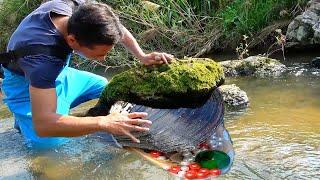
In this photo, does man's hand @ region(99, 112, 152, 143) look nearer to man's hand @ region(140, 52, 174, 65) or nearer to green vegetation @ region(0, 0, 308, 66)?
man's hand @ region(140, 52, 174, 65)

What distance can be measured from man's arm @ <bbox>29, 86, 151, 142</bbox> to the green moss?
0.97 metres

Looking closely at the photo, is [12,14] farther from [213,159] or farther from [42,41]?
[213,159]

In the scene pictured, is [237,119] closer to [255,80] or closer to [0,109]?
[255,80]

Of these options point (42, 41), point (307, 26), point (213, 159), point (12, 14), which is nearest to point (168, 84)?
point (213, 159)

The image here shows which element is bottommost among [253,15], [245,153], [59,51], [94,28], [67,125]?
[245,153]

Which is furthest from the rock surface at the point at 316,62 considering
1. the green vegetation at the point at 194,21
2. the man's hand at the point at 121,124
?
the man's hand at the point at 121,124

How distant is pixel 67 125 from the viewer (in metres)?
2.53

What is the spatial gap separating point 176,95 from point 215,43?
3.43 m

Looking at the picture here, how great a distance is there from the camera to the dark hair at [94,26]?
2541 mm

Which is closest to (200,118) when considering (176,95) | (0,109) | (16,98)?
(176,95)

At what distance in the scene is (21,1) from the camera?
861 centimetres

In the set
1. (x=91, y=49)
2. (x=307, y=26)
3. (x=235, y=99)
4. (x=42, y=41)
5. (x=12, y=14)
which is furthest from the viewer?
(x=12, y=14)

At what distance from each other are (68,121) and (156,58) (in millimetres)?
1138

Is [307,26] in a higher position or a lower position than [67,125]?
lower
